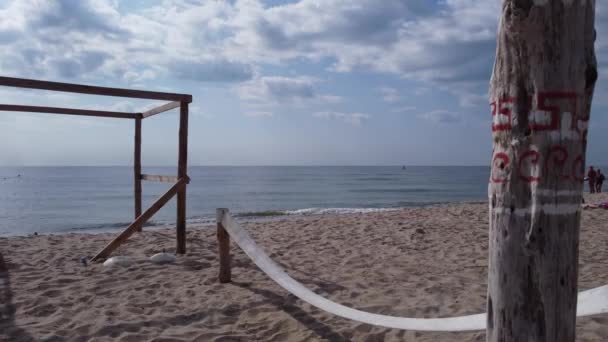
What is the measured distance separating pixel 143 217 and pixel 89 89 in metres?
1.60

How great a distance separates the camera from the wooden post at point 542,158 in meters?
1.62

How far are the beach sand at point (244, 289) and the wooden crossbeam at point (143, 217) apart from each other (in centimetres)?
26

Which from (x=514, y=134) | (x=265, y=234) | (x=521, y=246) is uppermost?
(x=514, y=134)

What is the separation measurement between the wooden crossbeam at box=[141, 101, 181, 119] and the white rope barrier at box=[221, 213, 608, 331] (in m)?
2.15

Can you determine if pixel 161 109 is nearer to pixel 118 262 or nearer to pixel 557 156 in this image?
pixel 118 262

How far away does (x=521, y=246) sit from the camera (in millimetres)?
1680

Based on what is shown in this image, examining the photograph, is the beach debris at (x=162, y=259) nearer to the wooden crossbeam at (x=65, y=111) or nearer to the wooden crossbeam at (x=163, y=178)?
the wooden crossbeam at (x=163, y=178)

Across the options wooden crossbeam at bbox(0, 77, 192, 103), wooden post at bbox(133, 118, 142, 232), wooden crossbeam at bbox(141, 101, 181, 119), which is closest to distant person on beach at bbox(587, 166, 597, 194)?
wooden post at bbox(133, 118, 142, 232)

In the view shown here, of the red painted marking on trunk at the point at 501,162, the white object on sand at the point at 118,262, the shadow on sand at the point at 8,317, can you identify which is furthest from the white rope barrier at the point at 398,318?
the shadow on sand at the point at 8,317

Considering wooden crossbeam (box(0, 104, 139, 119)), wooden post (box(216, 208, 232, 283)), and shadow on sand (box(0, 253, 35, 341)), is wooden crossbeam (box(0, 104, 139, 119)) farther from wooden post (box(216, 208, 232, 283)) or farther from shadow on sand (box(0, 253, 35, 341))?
wooden post (box(216, 208, 232, 283))

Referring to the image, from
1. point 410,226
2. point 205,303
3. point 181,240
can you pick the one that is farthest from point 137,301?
point 410,226

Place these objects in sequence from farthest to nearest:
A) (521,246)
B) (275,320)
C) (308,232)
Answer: (308,232) < (275,320) < (521,246)

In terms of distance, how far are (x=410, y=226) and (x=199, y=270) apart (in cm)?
492

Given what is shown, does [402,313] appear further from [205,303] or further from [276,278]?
[205,303]
